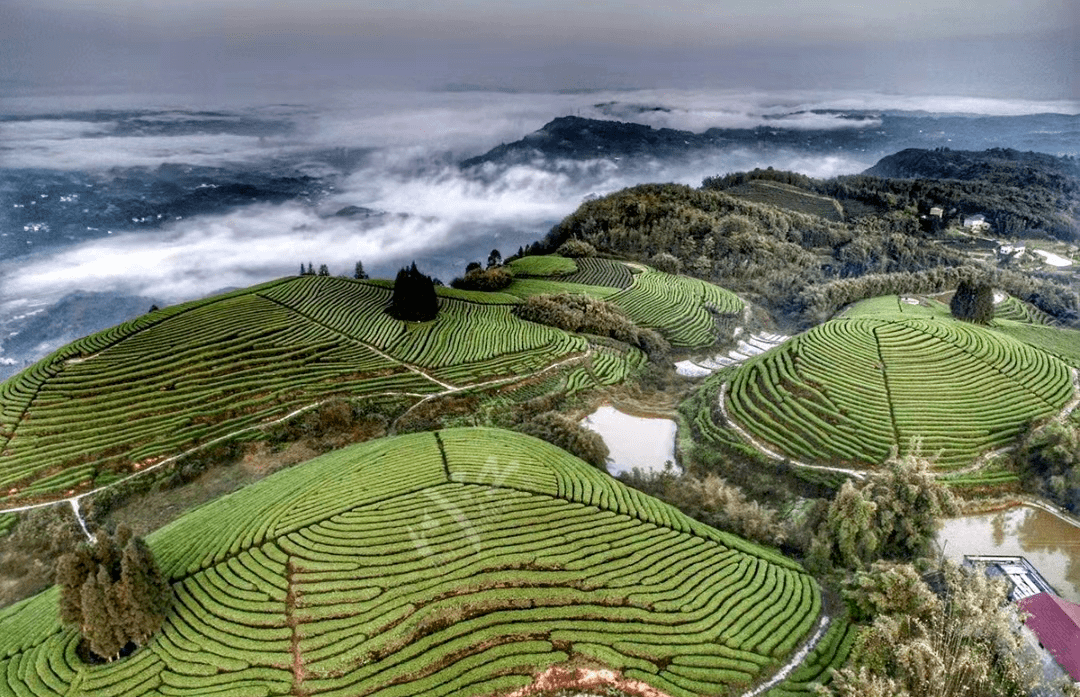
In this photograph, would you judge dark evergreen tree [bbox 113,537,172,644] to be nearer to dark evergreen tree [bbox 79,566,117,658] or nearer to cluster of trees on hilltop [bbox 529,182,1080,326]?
dark evergreen tree [bbox 79,566,117,658]

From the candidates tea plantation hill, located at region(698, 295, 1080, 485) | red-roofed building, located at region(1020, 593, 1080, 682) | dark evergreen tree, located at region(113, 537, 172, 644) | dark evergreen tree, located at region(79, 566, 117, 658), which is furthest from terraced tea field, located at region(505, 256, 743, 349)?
dark evergreen tree, located at region(79, 566, 117, 658)

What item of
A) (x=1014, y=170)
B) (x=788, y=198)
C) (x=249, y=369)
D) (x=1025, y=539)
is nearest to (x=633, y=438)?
(x=1025, y=539)

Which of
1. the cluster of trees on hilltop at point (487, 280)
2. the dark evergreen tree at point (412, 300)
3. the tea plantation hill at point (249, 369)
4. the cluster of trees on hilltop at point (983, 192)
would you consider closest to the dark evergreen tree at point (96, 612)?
the tea plantation hill at point (249, 369)

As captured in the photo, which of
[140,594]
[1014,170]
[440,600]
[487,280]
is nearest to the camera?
[140,594]

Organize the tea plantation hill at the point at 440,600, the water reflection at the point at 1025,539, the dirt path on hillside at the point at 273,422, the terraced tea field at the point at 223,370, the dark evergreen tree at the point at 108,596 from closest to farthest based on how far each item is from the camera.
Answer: the dark evergreen tree at the point at 108,596
the tea plantation hill at the point at 440,600
the water reflection at the point at 1025,539
the dirt path on hillside at the point at 273,422
the terraced tea field at the point at 223,370

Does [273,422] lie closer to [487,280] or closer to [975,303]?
[487,280]

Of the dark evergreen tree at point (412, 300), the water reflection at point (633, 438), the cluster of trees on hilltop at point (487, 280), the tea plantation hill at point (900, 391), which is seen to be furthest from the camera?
the cluster of trees on hilltop at point (487, 280)

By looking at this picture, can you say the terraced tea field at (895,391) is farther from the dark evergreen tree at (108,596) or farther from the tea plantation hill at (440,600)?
the dark evergreen tree at (108,596)
